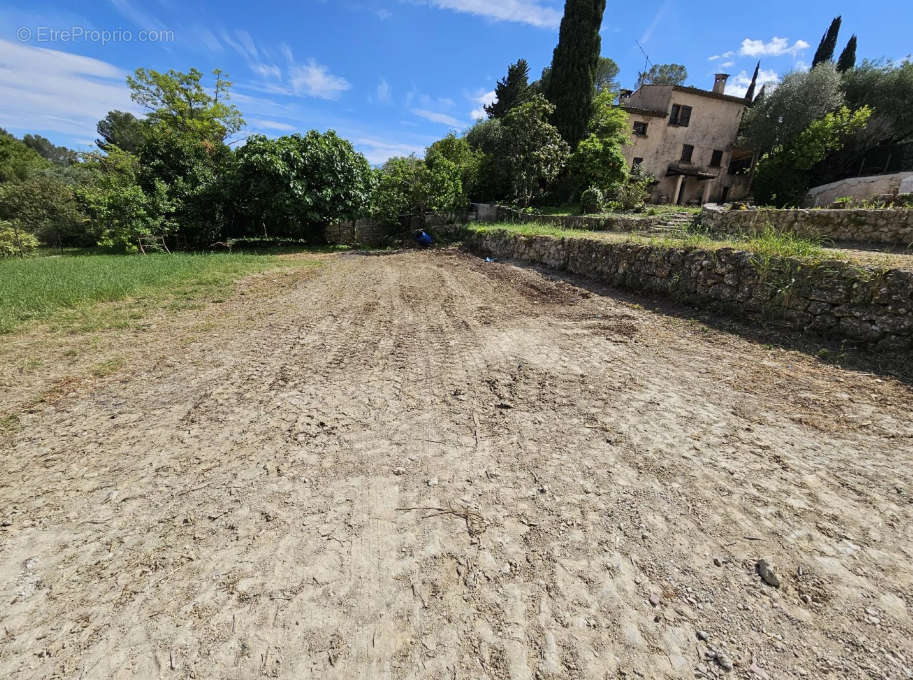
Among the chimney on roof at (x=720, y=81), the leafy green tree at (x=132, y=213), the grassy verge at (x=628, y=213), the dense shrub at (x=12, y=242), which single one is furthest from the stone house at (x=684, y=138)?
the dense shrub at (x=12, y=242)

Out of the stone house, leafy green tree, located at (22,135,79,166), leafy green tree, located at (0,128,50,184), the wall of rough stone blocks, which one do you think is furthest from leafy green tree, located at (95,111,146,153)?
the wall of rough stone blocks

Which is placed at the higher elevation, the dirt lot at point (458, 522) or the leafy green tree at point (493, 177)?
the leafy green tree at point (493, 177)

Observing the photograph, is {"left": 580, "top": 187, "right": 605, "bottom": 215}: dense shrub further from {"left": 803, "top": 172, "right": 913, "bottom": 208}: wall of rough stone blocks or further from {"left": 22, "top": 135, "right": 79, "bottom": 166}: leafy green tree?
{"left": 22, "top": 135, "right": 79, "bottom": 166}: leafy green tree

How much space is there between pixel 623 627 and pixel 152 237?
20.1 metres

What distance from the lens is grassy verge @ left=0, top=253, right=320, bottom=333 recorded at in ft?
19.6

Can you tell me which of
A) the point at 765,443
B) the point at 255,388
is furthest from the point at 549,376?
the point at 255,388

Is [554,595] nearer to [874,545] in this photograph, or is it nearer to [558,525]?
[558,525]

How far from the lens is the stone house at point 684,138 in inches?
987

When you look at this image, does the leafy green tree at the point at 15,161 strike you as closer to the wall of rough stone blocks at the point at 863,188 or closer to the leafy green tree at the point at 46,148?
the leafy green tree at the point at 46,148

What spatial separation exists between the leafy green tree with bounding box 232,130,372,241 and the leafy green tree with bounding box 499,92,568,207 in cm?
771

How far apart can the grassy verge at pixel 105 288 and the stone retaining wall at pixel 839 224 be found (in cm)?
1378

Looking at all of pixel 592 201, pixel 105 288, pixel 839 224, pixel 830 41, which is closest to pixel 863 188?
pixel 592 201

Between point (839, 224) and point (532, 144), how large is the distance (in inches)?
532

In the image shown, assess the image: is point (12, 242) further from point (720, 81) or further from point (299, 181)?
point (720, 81)
